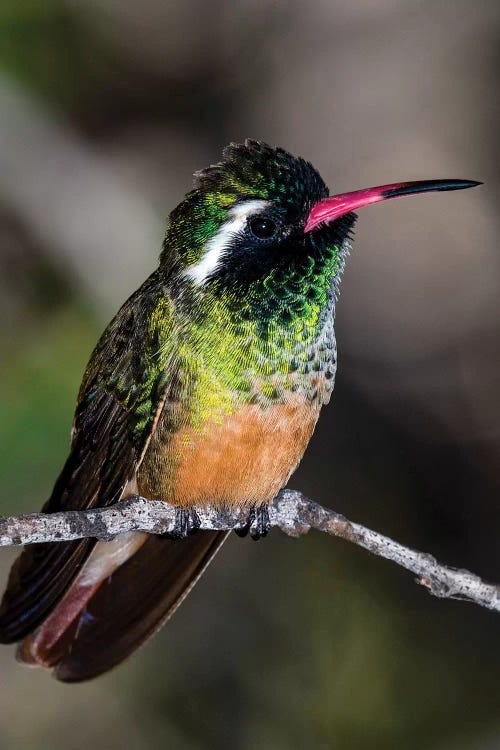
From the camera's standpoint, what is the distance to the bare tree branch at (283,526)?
2740 mm

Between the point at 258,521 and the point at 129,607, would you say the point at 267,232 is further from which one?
the point at 129,607

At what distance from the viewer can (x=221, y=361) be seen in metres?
3.04

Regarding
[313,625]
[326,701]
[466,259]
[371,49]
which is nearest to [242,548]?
[313,625]

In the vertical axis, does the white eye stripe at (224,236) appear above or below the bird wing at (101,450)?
above

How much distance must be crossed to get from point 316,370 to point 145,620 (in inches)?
50.0

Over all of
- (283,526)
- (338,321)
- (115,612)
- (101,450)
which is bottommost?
(115,612)

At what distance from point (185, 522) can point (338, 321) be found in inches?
125

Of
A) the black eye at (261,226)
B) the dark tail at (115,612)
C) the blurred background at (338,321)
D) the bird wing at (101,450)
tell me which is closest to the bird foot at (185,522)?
the bird wing at (101,450)

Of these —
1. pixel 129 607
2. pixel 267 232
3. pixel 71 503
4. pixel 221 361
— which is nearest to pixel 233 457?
pixel 221 361

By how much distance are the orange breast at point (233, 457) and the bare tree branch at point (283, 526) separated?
0.33 feet

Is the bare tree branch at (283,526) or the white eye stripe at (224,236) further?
the white eye stripe at (224,236)

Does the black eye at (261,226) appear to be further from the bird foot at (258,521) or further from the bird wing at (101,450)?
the bird foot at (258,521)

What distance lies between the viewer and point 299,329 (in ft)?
10.2

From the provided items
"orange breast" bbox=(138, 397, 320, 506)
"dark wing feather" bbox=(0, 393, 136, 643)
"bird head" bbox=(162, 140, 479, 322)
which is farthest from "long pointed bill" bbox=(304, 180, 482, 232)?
"dark wing feather" bbox=(0, 393, 136, 643)
